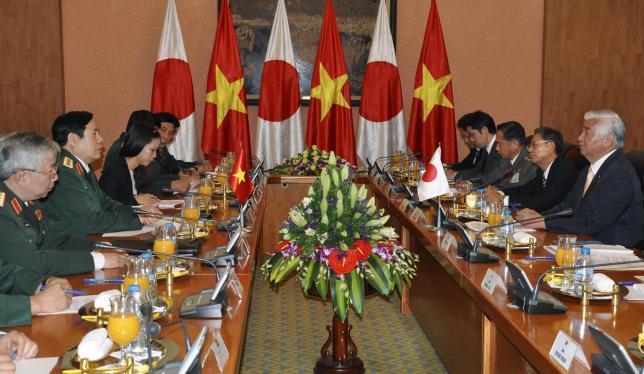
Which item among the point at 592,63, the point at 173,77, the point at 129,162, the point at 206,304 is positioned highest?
the point at 592,63

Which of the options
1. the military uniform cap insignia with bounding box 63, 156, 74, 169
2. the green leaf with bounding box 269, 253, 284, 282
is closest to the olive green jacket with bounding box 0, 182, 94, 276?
the green leaf with bounding box 269, 253, 284, 282

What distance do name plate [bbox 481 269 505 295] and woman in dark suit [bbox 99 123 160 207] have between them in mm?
2448

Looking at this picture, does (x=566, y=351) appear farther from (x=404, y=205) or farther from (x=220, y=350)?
(x=404, y=205)

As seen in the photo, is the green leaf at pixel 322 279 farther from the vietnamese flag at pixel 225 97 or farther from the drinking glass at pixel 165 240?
the vietnamese flag at pixel 225 97

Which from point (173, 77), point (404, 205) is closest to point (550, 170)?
point (404, 205)

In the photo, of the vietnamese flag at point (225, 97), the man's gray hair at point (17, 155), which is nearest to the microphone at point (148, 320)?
the man's gray hair at point (17, 155)

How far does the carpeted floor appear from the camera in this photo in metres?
3.56

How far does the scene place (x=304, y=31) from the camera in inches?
279

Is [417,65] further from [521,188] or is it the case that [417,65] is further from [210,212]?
[210,212]

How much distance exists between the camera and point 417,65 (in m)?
7.04

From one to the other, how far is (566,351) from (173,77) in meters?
5.57

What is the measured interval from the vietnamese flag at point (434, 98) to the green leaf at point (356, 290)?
14.0 feet

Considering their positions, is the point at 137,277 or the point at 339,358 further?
the point at 339,358

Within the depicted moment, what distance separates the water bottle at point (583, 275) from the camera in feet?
7.40
